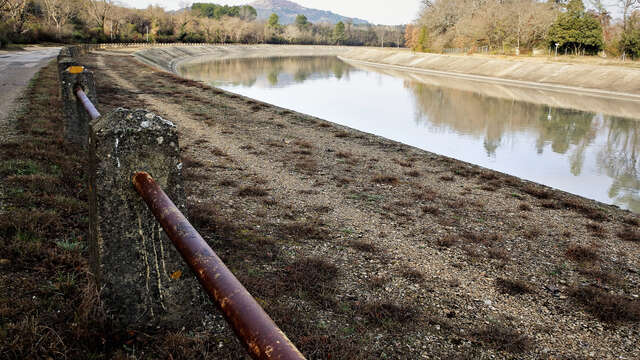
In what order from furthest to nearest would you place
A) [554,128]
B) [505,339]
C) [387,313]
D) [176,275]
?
[554,128]
[387,313]
[505,339]
[176,275]

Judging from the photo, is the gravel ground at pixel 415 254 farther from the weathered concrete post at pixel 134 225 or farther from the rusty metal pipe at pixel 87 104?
the rusty metal pipe at pixel 87 104

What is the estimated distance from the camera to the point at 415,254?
19.9 feet

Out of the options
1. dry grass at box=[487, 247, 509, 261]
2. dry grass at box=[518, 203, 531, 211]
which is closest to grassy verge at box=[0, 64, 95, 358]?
dry grass at box=[487, 247, 509, 261]

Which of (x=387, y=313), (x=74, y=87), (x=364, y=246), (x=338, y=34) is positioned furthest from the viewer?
(x=338, y=34)

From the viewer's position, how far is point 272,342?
1411 millimetres

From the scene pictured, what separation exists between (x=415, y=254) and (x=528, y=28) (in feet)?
247

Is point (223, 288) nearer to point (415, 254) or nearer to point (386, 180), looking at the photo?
point (415, 254)

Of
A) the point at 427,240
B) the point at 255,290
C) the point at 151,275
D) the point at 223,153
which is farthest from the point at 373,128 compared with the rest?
the point at 151,275

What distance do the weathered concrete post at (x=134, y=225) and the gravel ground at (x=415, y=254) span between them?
63 centimetres

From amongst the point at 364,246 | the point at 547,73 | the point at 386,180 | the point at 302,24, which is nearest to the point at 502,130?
the point at 386,180

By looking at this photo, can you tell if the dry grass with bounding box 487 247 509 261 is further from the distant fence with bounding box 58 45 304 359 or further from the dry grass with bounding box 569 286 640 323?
the distant fence with bounding box 58 45 304 359

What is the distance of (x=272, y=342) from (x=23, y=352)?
183 centimetres

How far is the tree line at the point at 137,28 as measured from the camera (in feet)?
186

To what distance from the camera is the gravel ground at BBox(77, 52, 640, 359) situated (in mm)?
4160
